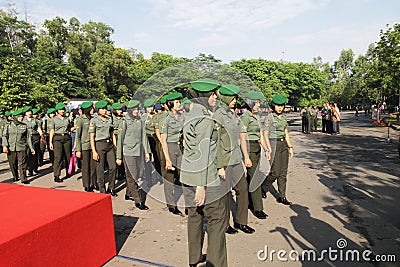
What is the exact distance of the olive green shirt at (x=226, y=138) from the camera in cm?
337

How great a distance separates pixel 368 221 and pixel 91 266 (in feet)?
12.0

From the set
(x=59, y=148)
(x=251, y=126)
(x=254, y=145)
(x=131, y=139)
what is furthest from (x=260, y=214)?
(x=59, y=148)

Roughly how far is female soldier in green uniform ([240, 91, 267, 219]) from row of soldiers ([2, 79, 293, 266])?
15 mm

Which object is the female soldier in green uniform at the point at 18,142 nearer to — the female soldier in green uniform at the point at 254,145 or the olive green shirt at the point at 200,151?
the female soldier in green uniform at the point at 254,145

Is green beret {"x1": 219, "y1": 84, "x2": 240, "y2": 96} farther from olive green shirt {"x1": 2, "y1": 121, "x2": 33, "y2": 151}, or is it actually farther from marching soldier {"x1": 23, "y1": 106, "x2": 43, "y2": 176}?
marching soldier {"x1": 23, "y1": 106, "x2": 43, "y2": 176}

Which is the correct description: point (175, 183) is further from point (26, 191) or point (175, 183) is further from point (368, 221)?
point (368, 221)

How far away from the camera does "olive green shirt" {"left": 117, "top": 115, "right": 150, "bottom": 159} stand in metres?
5.33

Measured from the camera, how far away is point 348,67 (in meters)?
89.1

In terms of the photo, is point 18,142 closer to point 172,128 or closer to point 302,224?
point 172,128

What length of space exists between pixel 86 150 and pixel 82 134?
323 mm

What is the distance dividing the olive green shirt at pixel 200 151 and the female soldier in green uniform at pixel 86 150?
354 centimetres

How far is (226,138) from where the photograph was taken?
3631 mm

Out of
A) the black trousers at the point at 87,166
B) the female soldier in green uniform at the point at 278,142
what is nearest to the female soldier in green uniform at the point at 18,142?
the black trousers at the point at 87,166

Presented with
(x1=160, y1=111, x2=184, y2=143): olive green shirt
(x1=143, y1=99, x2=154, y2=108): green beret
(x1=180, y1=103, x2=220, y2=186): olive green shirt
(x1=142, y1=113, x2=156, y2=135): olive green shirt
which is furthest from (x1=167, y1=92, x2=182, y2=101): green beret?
(x1=180, y1=103, x2=220, y2=186): olive green shirt
